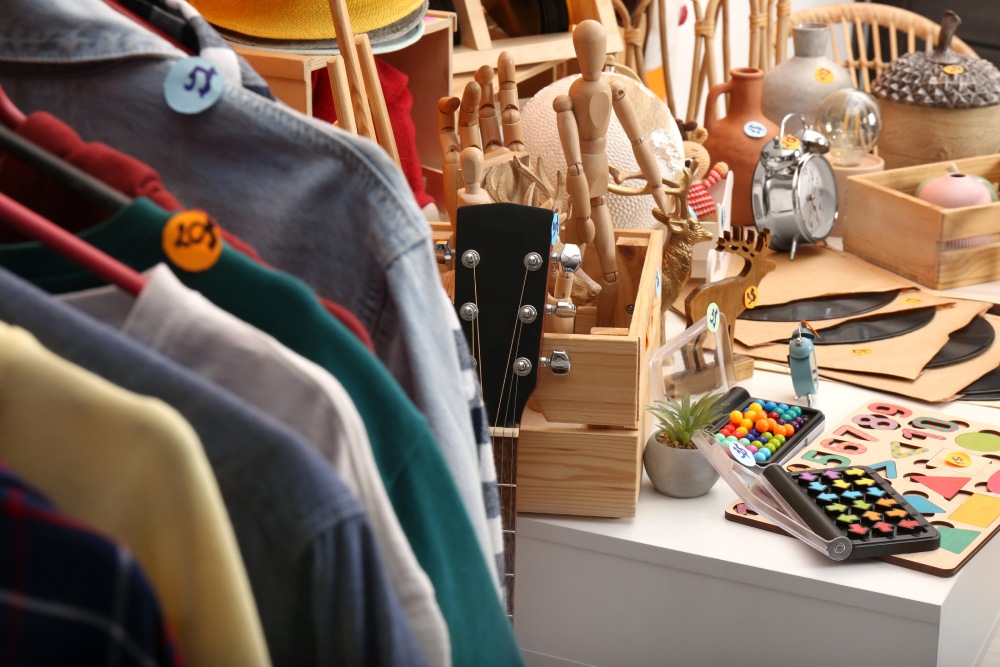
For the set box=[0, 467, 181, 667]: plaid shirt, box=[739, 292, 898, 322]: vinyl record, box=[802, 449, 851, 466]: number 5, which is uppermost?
box=[0, 467, 181, 667]: plaid shirt

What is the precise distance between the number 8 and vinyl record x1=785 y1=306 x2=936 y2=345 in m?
0.19

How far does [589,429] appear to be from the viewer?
94 centimetres

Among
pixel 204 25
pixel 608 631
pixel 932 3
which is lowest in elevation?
pixel 608 631

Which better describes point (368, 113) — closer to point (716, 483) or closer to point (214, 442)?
point (716, 483)

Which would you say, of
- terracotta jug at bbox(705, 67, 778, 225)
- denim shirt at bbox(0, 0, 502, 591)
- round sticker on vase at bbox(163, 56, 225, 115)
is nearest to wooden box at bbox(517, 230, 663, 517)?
denim shirt at bbox(0, 0, 502, 591)

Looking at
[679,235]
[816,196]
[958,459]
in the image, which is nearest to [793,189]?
[816,196]

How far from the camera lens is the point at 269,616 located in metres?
0.39

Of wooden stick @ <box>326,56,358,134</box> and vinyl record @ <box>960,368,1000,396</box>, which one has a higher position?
wooden stick @ <box>326,56,358,134</box>

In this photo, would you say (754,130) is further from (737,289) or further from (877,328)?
(737,289)

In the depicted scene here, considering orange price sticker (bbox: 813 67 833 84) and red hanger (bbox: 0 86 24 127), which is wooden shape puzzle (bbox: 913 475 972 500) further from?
orange price sticker (bbox: 813 67 833 84)

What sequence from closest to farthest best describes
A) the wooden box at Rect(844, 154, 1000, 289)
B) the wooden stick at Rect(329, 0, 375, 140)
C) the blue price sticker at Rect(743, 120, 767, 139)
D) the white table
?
the white table < the wooden stick at Rect(329, 0, 375, 140) < the wooden box at Rect(844, 154, 1000, 289) < the blue price sticker at Rect(743, 120, 767, 139)

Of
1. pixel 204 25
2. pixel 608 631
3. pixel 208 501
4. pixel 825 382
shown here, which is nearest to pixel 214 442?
pixel 208 501

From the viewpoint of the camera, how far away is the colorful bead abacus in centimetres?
104

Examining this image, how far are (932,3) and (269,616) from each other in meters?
4.12
